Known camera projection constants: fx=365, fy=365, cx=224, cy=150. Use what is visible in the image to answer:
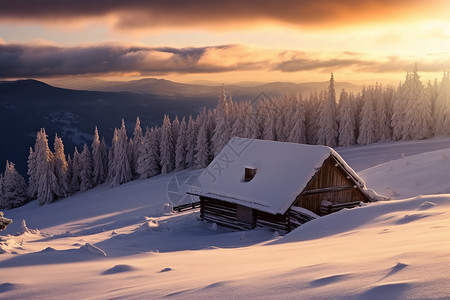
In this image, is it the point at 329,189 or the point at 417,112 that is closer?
the point at 329,189

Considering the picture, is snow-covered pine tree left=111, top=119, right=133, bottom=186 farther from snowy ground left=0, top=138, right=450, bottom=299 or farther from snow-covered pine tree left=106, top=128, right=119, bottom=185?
snowy ground left=0, top=138, right=450, bottom=299

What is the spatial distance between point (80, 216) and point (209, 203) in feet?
87.3

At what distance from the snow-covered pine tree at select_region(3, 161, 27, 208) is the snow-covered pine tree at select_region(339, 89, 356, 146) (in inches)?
2434

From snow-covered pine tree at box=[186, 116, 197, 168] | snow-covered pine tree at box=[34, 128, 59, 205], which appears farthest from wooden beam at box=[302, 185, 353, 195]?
snow-covered pine tree at box=[34, 128, 59, 205]

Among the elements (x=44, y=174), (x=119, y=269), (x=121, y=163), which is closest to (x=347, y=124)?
(x=121, y=163)

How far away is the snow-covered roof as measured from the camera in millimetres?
20031

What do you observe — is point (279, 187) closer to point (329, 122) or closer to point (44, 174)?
point (329, 122)

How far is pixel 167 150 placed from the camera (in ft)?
238

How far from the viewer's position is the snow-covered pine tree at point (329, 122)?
67500 mm

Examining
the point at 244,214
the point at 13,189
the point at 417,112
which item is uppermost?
the point at 417,112

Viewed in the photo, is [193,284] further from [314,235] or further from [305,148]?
[305,148]

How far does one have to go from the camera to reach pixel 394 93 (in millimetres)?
68875

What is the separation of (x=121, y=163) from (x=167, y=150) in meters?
9.77

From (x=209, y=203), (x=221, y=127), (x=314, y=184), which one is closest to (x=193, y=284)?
(x=314, y=184)
